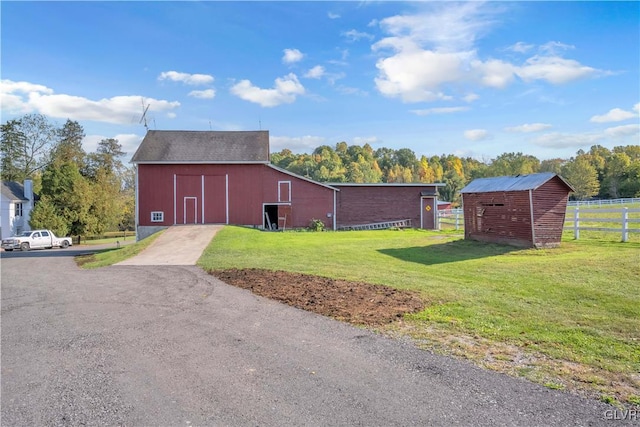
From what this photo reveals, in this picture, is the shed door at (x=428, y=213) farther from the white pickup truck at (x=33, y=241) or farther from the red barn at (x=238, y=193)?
the white pickup truck at (x=33, y=241)

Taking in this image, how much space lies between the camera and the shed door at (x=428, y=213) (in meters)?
32.2

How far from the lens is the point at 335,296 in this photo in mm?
8695

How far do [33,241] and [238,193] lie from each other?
17.3 m

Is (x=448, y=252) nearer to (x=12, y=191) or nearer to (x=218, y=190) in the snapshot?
(x=218, y=190)

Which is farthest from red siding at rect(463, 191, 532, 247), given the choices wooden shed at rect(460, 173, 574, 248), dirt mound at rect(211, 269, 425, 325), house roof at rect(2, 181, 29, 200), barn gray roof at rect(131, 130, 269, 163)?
house roof at rect(2, 181, 29, 200)

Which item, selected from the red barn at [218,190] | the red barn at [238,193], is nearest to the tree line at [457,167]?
the red barn at [238,193]

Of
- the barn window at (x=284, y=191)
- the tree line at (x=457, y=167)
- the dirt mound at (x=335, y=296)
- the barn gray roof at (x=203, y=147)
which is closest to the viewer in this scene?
the dirt mound at (x=335, y=296)

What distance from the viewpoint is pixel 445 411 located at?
376 centimetres

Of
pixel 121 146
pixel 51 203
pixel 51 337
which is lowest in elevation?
pixel 51 337

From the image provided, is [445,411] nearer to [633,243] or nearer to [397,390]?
[397,390]

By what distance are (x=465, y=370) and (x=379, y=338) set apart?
4.83 ft

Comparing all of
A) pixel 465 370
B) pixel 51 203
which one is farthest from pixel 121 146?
pixel 465 370

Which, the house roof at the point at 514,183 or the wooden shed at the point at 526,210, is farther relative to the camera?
the house roof at the point at 514,183

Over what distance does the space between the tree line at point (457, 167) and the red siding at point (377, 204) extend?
2250 centimetres
